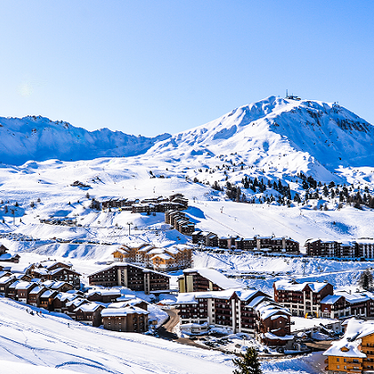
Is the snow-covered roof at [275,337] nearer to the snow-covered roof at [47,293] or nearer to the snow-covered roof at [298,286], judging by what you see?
the snow-covered roof at [298,286]

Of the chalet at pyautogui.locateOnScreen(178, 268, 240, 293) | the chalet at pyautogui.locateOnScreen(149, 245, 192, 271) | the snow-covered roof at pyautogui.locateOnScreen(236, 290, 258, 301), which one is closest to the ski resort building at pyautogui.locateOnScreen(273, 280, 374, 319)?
the chalet at pyautogui.locateOnScreen(178, 268, 240, 293)

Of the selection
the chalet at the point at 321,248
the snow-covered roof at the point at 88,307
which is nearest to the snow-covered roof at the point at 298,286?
the snow-covered roof at the point at 88,307

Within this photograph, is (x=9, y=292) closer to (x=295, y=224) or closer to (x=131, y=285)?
(x=131, y=285)

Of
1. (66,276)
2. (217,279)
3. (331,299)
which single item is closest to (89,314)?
(66,276)

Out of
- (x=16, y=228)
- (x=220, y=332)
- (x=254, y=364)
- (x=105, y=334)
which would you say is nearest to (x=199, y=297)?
(x=220, y=332)

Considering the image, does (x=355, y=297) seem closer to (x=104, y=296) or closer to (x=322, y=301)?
(x=322, y=301)

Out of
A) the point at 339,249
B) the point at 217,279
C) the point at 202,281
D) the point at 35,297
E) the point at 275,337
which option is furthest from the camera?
the point at 339,249
